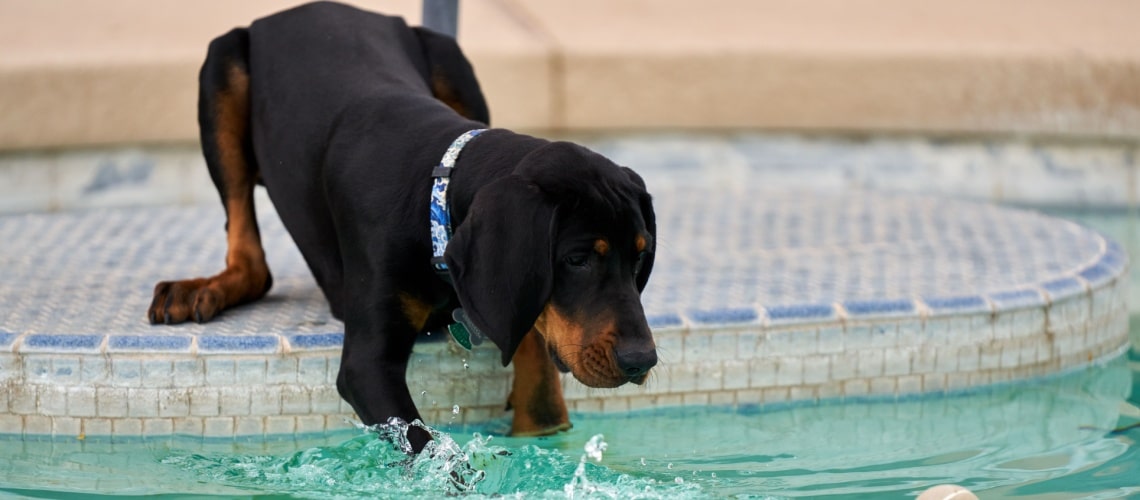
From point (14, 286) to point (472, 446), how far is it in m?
1.96

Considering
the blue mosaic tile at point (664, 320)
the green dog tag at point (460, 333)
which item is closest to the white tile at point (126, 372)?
the green dog tag at point (460, 333)

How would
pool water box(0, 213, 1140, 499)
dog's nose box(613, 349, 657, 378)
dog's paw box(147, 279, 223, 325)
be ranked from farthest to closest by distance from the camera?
dog's paw box(147, 279, 223, 325), pool water box(0, 213, 1140, 499), dog's nose box(613, 349, 657, 378)

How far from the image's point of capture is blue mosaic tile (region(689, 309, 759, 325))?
462cm

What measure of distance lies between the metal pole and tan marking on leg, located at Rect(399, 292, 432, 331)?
2.16 metres

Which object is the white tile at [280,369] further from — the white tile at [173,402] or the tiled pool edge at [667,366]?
the white tile at [173,402]

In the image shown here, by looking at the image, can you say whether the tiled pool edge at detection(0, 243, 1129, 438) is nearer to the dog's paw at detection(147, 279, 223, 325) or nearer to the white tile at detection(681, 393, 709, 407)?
the white tile at detection(681, 393, 709, 407)

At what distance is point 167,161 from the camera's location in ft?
23.7

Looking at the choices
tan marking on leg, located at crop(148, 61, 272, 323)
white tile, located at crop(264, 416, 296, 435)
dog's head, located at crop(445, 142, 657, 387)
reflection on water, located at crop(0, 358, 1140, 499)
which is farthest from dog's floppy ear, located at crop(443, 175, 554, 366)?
tan marking on leg, located at crop(148, 61, 272, 323)

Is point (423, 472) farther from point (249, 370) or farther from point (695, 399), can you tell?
point (695, 399)

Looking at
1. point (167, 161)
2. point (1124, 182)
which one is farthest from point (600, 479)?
point (1124, 182)

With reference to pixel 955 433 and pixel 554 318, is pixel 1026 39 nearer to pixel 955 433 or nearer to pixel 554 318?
pixel 955 433

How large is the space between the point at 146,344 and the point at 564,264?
149 cm

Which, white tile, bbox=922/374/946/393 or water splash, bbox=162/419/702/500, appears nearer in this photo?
water splash, bbox=162/419/702/500

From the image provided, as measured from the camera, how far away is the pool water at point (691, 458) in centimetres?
382
